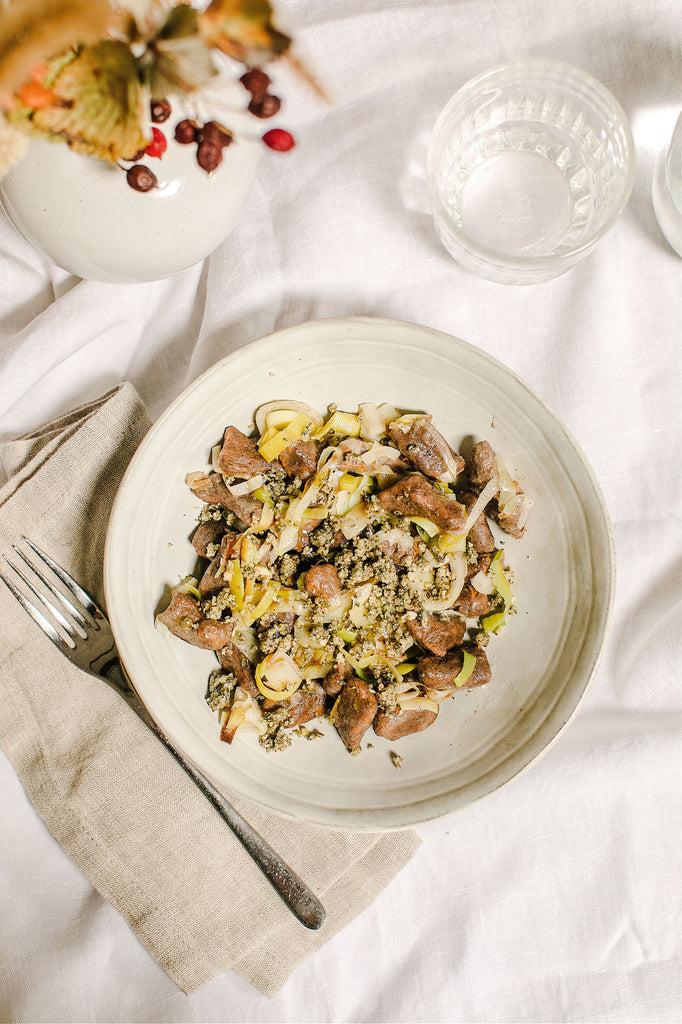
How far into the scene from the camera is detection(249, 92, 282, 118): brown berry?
0.91 m

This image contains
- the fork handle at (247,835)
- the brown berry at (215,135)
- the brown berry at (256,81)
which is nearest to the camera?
the brown berry at (256,81)

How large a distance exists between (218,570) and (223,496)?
145 millimetres

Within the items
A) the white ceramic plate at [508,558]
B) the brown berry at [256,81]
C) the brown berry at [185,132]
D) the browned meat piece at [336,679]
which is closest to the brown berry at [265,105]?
the brown berry at [256,81]

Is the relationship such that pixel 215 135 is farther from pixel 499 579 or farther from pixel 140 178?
pixel 499 579

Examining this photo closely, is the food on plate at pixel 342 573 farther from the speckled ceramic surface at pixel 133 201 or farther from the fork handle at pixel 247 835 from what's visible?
the speckled ceramic surface at pixel 133 201

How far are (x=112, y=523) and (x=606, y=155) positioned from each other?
1293mm

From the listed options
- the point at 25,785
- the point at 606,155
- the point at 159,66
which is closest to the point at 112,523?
the point at 25,785

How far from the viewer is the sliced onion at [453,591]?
1.50 metres

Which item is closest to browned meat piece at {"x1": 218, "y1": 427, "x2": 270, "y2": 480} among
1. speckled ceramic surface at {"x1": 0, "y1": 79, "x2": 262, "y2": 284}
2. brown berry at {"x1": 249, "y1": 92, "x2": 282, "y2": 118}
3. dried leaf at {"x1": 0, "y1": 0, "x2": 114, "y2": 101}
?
speckled ceramic surface at {"x1": 0, "y1": 79, "x2": 262, "y2": 284}

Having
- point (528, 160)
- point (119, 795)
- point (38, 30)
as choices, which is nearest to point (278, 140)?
point (38, 30)

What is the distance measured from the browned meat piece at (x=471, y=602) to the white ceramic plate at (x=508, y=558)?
0.08 m

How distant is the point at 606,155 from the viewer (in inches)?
65.9

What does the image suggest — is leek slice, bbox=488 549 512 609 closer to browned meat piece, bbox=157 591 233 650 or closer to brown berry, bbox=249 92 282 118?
browned meat piece, bbox=157 591 233 650

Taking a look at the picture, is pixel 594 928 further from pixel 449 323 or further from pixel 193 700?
pixel 449 323
